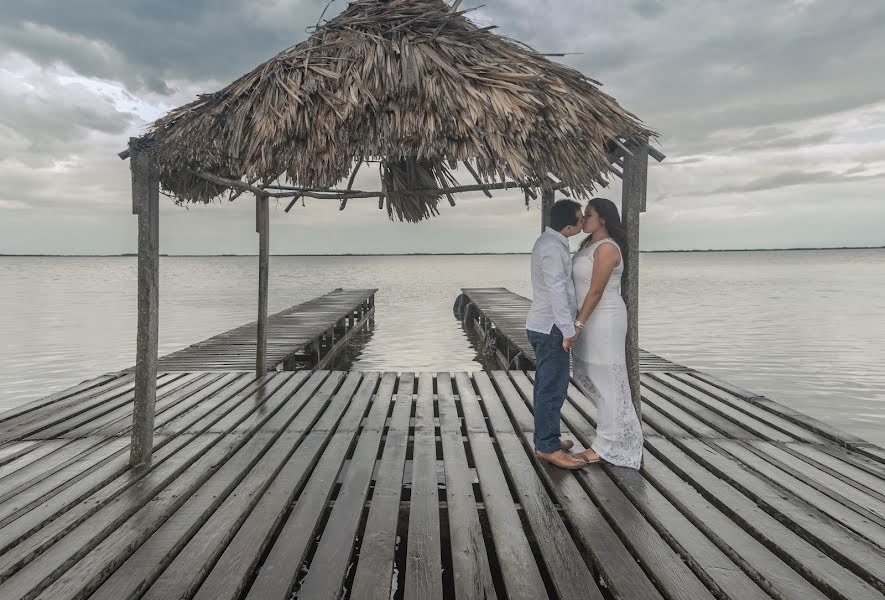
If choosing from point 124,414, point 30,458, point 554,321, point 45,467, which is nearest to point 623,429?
point 554,321

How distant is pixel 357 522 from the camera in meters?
3.01

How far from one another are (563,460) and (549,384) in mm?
548

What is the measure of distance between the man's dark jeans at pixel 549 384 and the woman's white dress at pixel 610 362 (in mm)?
126

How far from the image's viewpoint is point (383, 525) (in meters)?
2.99

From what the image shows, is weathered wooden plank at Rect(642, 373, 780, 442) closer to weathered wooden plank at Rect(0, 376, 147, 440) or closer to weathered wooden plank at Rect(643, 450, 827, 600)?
weathered wooden plank at Rect(643, 450, 827, 600)

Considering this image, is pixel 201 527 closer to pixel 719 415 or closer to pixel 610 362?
pixel 610 362

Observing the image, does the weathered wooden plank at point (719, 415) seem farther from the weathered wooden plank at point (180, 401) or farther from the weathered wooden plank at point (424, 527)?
the weathered wooden plank at point (180, 401)

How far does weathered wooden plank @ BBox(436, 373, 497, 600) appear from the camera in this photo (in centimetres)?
241

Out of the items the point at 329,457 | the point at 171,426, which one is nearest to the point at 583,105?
the point at 329,457

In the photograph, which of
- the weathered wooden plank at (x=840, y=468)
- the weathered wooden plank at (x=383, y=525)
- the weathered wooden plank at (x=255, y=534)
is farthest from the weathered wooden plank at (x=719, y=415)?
the weathered wooden plank at (x=255, y=534)

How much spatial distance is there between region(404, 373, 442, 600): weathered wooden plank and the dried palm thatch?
7.36 ft

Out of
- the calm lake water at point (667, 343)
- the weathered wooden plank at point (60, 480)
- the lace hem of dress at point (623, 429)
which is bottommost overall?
the calm lake water at point (667, 343)

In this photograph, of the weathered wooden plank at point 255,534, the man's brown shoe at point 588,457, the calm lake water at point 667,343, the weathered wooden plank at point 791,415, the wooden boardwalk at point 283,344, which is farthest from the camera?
the calm lake water at point 667,343

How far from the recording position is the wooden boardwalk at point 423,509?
2.46 m
